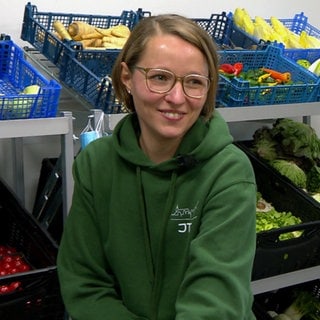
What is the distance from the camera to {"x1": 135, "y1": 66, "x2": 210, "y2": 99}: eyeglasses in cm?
115

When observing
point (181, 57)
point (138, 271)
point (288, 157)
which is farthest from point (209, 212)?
point (288, 157)

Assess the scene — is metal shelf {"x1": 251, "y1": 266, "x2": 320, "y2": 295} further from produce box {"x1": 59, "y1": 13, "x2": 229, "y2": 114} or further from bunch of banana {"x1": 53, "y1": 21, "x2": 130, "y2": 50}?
bunch of banana {"x1": 53, "y1": 21, "x2": 130, "y2": 50}

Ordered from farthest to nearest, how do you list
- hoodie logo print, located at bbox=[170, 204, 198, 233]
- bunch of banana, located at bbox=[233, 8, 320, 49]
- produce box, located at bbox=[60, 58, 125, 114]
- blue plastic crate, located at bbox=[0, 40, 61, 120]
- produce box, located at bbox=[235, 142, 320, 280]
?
bunch of banana, located at bbox=[233, 8, 320, 49] < produce box, located at bbox=[235, 142, 320, 280] < produce box, located at bbox=[60, 58, 125, 114] < blue plastic crate, located at bbox=[0, 40, 61, 120] < hoodie logo print, located at bbox=[170, 204, 198, 233]

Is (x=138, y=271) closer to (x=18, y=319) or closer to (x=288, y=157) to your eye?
(x=18, y=319)

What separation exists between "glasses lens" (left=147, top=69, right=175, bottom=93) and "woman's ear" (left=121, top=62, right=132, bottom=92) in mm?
87

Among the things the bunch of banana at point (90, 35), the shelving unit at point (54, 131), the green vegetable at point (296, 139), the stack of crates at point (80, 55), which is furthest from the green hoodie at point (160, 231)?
the green vegetable at point (296, 139)

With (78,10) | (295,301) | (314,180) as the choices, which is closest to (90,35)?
(78,10)

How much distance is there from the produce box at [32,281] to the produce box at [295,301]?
2.96 ft

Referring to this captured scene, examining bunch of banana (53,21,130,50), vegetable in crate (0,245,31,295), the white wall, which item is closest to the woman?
vegetable in crate (0,245,31,295)

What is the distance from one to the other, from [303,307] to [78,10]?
148cm

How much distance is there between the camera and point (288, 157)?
93.8 inches

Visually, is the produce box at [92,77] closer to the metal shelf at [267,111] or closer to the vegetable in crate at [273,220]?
the metal shelf at [267,111]

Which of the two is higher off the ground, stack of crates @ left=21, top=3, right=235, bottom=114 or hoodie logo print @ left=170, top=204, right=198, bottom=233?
stack of crates @ left=21, top=3, right=235, bottom=114

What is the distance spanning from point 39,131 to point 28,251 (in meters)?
0.54
